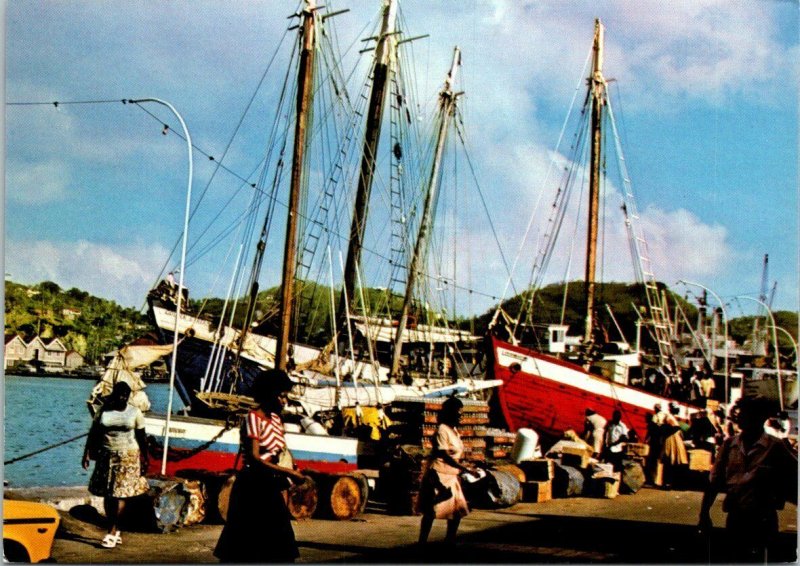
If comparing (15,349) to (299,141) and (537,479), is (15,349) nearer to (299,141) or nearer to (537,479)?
(299,141)

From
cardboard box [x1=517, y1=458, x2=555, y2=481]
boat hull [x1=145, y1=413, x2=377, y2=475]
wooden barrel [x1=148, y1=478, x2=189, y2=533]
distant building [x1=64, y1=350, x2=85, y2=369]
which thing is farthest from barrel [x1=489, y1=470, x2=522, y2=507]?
distant building [x1=64, y1=350, x2=85, y2=369]

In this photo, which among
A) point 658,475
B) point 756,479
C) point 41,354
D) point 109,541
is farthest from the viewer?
point 658,475

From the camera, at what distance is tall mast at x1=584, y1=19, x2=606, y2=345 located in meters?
25.4

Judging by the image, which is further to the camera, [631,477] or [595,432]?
[595,432]

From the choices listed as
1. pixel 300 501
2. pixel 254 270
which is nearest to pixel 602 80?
pixel 254 270

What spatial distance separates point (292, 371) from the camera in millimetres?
19906

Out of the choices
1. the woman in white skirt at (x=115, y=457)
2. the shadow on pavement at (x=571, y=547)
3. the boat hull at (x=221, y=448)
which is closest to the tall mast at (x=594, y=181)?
Result: the boat hull at (x=221, y=448)

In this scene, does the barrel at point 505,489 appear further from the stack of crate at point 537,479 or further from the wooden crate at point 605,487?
the wooden crate at point 605,487

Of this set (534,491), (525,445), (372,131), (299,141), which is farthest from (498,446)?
(372,131)

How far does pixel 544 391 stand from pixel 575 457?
813 centimetres

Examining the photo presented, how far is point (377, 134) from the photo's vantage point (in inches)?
934

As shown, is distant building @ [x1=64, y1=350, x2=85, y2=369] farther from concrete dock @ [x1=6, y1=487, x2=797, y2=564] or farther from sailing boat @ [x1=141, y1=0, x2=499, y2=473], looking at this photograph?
concrete dock @ [x1=6, y1=487, x2=797, y2=564]

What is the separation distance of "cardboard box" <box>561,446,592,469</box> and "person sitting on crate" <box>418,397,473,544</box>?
667 cm

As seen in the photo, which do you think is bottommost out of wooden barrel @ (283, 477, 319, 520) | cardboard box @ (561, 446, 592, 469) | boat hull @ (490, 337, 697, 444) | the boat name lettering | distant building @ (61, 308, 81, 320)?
wooden barrel @ (283, 477, 319, 520)
